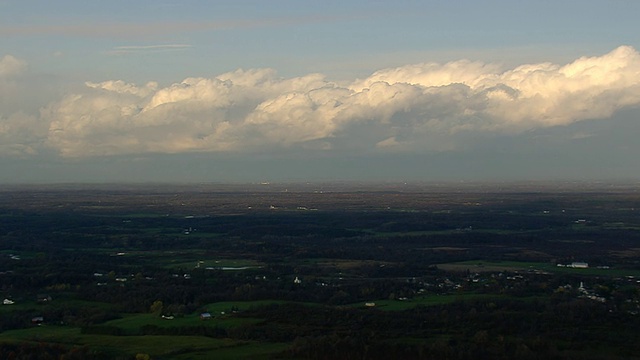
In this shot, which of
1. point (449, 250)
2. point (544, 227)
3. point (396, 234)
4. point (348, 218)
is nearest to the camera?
point (449, 250)

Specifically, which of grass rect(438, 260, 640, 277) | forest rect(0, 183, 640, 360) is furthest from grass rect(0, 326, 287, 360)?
grass rect(438, 260, 640, 277)

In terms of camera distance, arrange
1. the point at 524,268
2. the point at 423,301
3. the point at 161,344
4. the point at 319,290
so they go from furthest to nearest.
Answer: the point at 524,268, the point at 319,290, the point at 423,301, the point at 161,344

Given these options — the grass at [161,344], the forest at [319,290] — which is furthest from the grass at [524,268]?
the grass at [161,344]

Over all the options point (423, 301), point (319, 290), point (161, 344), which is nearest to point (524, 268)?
point (423, 301)

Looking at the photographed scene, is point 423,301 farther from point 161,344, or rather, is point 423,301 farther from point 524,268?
point 524,268

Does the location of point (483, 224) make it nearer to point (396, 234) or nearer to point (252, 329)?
point (396, 234)

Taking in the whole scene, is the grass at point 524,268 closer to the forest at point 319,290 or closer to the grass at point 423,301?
the forest at point 319,290

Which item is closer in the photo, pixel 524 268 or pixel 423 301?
pixel 423 301

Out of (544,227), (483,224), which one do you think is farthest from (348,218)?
(544,227)
